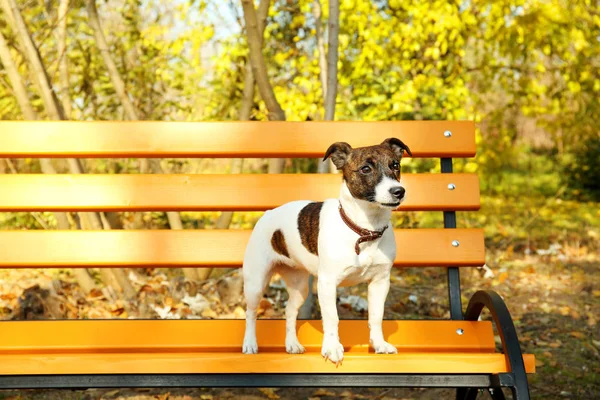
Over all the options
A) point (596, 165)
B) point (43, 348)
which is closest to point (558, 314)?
point (43, 348)

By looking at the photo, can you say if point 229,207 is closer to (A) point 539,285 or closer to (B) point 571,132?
A: (A) point 539,285

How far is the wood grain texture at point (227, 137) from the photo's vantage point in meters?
3.28

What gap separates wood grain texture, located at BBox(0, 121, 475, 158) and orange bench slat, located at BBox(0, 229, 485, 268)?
34 cm

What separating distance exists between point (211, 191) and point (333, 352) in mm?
1099

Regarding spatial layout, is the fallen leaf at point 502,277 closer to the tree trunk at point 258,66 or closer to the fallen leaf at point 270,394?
the tree trunk at point 258,66

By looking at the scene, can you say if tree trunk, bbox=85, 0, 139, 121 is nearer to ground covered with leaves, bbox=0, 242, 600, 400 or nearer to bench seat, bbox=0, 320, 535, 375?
Result: ground covered with leaves, bbox=0, 242, 600, 400

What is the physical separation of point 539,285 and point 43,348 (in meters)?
4.38

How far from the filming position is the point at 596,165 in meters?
11.4

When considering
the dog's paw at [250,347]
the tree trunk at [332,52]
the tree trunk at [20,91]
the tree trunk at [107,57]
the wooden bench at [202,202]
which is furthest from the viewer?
the tree trunk at [107,57]

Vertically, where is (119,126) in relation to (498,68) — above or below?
above

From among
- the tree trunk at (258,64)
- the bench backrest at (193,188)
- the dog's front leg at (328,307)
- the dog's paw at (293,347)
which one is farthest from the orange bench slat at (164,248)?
the tree trunk at (258,64)

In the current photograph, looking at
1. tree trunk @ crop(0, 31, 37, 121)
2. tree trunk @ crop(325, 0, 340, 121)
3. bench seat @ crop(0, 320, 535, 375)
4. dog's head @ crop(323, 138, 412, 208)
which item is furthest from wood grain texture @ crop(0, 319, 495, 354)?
tree trunk @ crop(0, 31, 37, 121)

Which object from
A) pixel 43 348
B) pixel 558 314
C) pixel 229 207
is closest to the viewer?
pixel 43 348

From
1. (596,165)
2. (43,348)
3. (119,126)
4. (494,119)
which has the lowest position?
(596,165)
